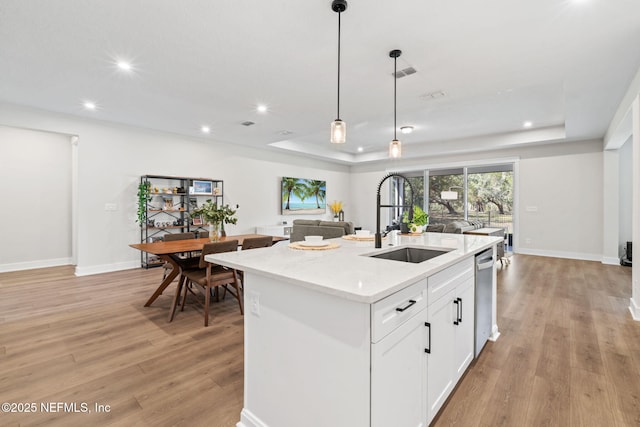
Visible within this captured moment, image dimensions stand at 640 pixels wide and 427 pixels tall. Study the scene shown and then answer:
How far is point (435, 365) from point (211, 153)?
599 centimetres

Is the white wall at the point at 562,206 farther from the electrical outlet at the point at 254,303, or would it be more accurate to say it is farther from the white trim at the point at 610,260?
the electrical outlet at the point at 254,303

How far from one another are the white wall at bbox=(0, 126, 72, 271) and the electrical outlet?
6.16 metres

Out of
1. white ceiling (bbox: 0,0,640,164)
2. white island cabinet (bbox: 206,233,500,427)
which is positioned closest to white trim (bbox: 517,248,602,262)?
white ceiling (bbox: 0,0,640,164)

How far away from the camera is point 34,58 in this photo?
Answer: 2.88m

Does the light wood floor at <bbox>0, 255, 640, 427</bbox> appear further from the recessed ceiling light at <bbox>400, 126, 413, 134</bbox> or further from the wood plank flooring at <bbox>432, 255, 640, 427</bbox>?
the recessed ceiling light at <bbox>400, 126, 413, 134</bbox>

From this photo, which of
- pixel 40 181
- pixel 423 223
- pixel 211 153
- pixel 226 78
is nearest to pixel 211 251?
pixel 226 78

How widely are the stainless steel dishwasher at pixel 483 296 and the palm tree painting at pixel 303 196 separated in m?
5.86

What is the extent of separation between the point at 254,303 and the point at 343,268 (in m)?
0.49

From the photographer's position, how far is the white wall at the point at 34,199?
16.9 ft

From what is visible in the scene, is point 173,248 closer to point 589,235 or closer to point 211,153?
point 211,153

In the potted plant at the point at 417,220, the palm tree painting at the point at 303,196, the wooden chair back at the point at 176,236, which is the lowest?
the wooden chair back at the point at 176,236

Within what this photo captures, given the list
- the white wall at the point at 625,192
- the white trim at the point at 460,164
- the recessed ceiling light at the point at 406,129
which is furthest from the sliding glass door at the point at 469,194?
the recessed ceiling light at the point at 406,129

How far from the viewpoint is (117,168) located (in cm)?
521

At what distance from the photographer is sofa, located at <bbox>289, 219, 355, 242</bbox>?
15.8ft
